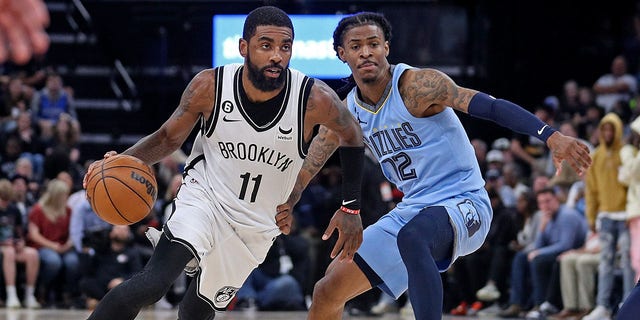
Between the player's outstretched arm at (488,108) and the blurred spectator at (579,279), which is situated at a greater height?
the player's outstretched arm at (488,108)

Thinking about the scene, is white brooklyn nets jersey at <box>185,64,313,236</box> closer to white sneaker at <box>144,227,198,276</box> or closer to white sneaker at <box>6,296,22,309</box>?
white sneaker at <box>144,227,198,276</box>

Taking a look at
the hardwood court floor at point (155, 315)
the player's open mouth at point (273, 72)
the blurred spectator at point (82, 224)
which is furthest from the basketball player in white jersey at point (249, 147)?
the blurred spectator at point (82, 224)

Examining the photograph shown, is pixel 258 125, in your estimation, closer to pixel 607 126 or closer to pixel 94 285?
pixel 607 126

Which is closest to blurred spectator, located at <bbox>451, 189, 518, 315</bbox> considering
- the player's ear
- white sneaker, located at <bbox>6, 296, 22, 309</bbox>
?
white sneaker, located at <bbox>6, 296, 22, 309</bbox>

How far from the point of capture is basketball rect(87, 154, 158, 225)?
5980 mm

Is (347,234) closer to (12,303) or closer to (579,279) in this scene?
(579,279)

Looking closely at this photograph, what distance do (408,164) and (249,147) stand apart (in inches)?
38.0

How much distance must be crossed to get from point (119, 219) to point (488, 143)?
40.3 ft

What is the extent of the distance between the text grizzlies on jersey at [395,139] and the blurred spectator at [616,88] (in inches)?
379

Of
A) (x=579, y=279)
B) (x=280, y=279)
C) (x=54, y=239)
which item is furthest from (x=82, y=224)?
(x=579, y=279)

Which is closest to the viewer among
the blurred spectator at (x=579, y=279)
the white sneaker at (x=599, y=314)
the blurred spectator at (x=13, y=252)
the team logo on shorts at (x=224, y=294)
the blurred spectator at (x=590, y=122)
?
the team logo on shorts at (x=224, y=294)

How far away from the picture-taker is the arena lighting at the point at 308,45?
16.5 meters

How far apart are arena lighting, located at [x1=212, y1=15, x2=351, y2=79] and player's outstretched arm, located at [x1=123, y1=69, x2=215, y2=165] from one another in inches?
402

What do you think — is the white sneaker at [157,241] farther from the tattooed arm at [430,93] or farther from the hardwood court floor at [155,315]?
the hardwood court floor at [155,315]
